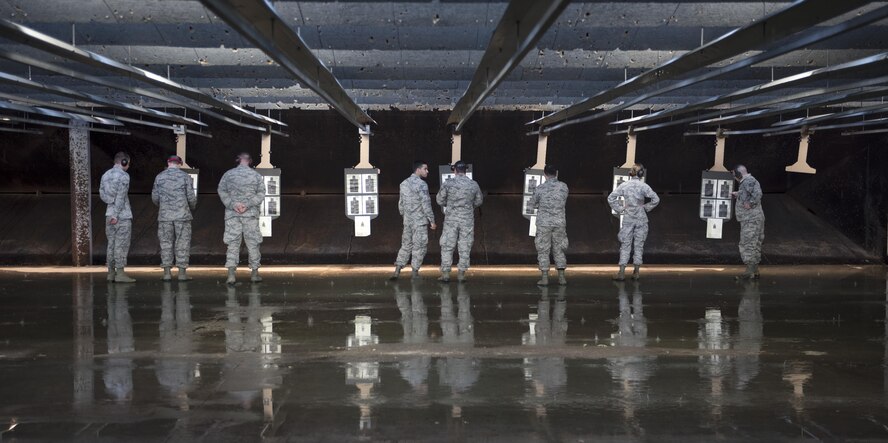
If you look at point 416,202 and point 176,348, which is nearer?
point 176,348

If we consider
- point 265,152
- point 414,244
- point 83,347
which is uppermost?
point 265,152

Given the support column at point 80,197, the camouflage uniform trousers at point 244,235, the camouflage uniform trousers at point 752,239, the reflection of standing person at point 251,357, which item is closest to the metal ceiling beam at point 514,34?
the reflection of standing person at point 251,357

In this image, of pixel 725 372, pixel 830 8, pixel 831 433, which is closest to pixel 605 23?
pixel 830 8

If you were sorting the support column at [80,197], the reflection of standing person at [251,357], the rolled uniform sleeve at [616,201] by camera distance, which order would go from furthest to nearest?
the support column at [80,197] < the rolled uniform sleeve at [616,201] < the reflection of standing person at [251,357]

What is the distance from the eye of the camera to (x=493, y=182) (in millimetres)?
17875

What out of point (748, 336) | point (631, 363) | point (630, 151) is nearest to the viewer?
point (631, 363)

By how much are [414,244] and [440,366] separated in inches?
253

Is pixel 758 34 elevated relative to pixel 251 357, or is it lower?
elevated

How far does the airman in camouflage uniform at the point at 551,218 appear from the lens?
11.9 m

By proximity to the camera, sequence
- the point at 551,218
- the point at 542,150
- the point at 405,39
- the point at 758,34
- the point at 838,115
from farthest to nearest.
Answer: the point at 542,150, the point at 551,218, the point at 838,115, the point at 405,39, the point at 758,34

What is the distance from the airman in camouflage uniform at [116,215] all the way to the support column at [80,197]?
3.35 meters

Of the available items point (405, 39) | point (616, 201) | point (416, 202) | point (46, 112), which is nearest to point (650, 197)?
point (616, 201)

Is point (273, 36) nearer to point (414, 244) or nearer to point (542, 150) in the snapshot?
point (414, 244)

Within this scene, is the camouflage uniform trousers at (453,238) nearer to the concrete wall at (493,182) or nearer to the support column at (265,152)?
the concrete wall at (493,182)
